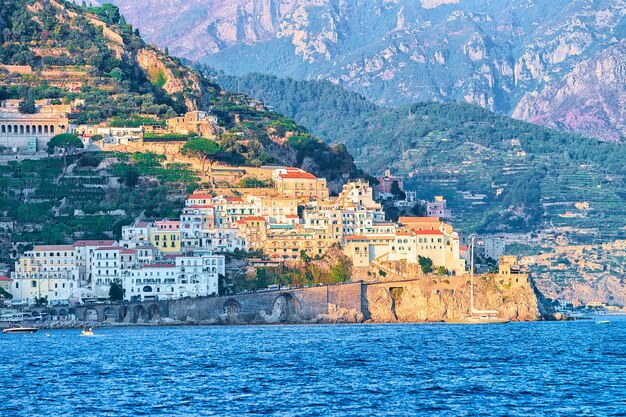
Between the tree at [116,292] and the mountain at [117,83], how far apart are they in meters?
24.0

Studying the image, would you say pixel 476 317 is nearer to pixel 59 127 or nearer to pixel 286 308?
pixel 286 308

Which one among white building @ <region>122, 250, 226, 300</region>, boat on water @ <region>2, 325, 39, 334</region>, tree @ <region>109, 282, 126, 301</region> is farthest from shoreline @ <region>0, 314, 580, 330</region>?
tree @ <region>109, 282, 126, 301</region>

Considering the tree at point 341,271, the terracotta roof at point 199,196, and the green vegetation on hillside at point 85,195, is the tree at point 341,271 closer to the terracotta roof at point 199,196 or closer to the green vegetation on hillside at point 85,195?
the terracotta roof at point 199,196

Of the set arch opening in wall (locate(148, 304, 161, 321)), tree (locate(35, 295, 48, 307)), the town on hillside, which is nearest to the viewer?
tree (locate(35, 295, 48, 307))

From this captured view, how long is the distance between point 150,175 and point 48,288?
19377mm

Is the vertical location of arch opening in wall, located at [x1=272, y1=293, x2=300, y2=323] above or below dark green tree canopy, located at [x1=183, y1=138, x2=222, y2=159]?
below

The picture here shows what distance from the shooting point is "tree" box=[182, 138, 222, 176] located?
453 ft

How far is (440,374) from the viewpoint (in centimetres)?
8144

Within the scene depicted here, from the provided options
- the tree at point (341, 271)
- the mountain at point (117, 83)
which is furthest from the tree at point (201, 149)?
the tree at point (341, 271)

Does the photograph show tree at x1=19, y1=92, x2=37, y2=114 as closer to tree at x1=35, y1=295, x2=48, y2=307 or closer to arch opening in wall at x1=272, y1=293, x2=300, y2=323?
tree at x1=35, y1=295, x2=48, y2=307

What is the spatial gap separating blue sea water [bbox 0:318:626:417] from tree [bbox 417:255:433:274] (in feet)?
38.8

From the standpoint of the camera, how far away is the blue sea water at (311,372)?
68.9m

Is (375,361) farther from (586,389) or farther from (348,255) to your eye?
(348,255)

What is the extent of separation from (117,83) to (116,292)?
35495 millimetres
